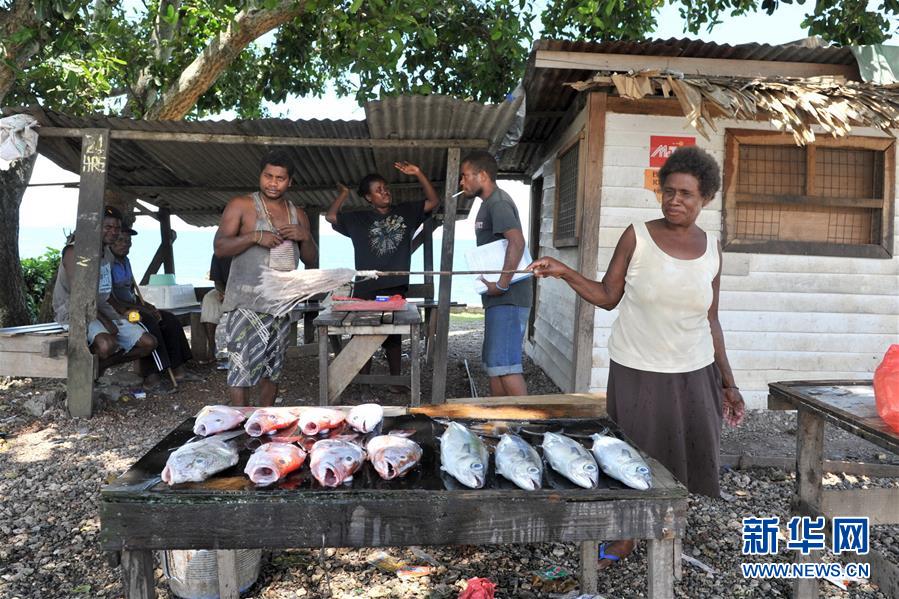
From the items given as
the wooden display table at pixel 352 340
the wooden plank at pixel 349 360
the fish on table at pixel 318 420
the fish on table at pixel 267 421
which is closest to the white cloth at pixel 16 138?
the wooden display table at pixel 352 340

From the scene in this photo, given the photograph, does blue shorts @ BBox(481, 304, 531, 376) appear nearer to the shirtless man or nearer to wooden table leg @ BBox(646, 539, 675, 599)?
the shirtless man

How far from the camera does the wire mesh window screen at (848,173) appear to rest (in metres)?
5.98

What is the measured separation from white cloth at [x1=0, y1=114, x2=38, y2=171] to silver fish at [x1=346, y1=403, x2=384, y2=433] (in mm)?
3980

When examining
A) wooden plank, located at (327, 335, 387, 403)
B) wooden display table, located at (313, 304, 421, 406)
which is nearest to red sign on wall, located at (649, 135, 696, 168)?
wooden display table, located at (313, 304, 421, 406)

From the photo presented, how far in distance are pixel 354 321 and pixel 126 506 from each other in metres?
3.13

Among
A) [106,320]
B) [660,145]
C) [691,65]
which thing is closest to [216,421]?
[106,320]

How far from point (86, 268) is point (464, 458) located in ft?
15.5

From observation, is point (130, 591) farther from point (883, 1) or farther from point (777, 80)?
point (883, 1)

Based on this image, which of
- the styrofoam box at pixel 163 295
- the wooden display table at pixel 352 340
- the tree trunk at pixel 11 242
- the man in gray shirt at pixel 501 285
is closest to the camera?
the man in gray shirt at pixel 501 285

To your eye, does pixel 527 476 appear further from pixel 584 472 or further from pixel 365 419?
pixel 365 419

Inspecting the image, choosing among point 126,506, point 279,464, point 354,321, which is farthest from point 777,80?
point 126,506

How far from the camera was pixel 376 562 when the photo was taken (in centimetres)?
312

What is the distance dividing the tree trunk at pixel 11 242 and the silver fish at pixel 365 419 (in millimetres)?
6684

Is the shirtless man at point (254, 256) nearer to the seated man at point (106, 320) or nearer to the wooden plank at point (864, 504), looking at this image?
the seated man at point (106, 320)
